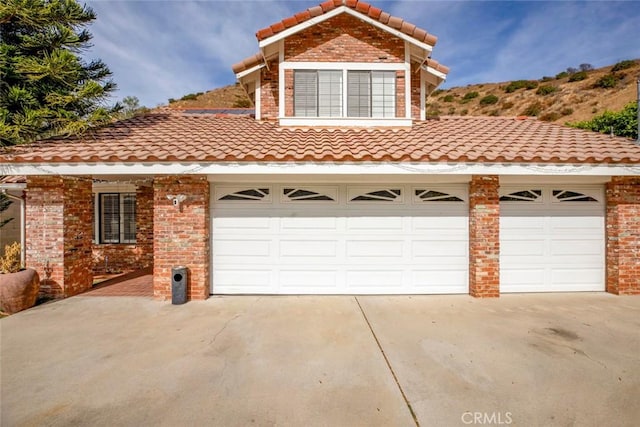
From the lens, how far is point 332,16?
26.3ft

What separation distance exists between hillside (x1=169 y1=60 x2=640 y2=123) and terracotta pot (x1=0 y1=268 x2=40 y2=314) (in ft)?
118

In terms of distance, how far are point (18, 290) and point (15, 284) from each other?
0.43ft

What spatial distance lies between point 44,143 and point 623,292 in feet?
44.8

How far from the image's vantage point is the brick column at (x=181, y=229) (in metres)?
5.99

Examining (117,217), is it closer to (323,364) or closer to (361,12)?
(323,364)

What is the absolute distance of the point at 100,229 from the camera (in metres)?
9.53

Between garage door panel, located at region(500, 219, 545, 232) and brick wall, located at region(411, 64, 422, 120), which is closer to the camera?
garage door panel, located at region(500, 219, 545, 232)

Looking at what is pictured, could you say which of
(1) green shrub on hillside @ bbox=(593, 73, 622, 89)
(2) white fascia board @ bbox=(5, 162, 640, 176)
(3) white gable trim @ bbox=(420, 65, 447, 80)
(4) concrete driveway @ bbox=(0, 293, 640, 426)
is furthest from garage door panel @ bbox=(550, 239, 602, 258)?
(1) green shrub on hillside @ bbox=(593, 73, 622, 89)

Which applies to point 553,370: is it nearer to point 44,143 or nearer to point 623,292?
point 623,292

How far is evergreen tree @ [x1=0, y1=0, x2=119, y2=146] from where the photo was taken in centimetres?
666

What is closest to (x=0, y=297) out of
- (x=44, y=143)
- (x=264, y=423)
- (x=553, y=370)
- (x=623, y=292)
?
(x=44, y=143)

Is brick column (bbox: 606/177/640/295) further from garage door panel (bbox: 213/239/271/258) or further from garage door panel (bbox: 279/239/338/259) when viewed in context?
garage door panel (bbox: 213/239/271/258)

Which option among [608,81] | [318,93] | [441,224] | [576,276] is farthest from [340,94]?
[608,81]

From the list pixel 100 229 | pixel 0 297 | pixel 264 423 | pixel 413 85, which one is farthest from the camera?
pixel 100 229
